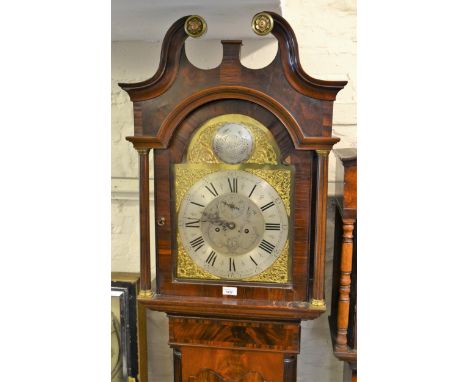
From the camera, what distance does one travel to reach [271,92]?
1.01 m

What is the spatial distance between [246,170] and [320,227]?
24 cm

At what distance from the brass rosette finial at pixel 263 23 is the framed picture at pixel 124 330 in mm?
Answer: 992

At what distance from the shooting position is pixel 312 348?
1520 millimetres

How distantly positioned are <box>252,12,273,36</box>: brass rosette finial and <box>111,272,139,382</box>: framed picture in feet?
3.25

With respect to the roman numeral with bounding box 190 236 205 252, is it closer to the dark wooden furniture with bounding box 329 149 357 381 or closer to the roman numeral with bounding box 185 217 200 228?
the roman numeral with bounding box 185 217 200 228

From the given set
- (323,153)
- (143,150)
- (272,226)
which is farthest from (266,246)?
(143,150)

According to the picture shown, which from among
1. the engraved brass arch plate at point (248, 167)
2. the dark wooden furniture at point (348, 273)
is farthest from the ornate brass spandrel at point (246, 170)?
the dark wooden furniture at point (348, 273)

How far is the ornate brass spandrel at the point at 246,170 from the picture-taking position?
3.41 feet

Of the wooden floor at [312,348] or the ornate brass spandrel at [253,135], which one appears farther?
the wooden floor at [312,348]

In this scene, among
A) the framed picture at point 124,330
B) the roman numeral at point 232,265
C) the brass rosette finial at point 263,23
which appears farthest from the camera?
the framed picture at point 124,330

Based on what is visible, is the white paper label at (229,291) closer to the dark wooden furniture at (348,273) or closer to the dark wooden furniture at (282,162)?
the dark wooden furniture at (282,162)

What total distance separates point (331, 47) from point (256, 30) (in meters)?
0.56

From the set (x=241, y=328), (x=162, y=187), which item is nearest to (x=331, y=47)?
(x=162, y=187)

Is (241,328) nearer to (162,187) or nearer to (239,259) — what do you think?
(239,259)
